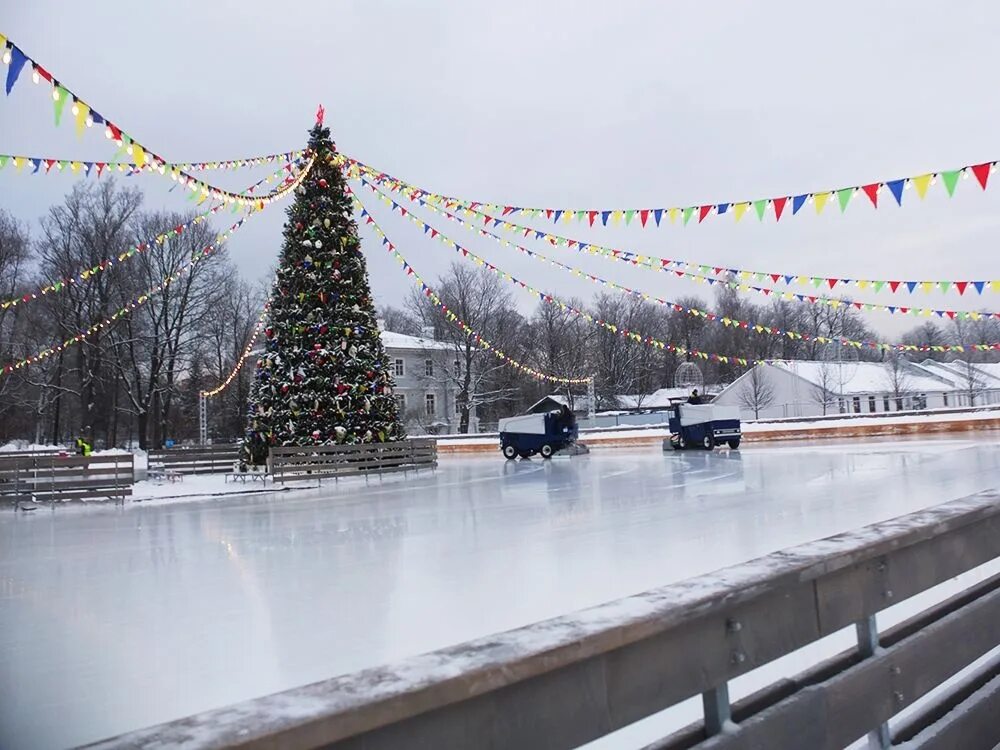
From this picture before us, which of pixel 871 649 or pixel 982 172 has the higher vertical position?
pixel 982 172

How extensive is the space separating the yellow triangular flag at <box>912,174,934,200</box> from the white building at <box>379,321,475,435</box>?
44022 mm

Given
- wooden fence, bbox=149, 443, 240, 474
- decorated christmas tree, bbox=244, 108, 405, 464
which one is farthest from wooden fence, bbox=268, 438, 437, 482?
wooden fence, bbox=149, 443, 240, 474

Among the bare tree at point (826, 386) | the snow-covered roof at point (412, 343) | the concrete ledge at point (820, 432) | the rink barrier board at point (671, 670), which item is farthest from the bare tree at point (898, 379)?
the rink barrier board at point (671, 670)

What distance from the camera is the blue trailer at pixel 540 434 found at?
87.9 feet

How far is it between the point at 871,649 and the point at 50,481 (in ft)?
53.7

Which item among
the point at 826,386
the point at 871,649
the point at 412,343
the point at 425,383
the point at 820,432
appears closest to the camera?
the point at 871,649

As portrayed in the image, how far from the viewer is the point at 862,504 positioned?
33.4 feet

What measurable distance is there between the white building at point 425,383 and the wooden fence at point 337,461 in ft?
113

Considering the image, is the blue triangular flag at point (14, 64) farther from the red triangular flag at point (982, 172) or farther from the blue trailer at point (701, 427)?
the blue trailer at point (701, 427)

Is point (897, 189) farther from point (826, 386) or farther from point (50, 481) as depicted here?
point (826, 386)

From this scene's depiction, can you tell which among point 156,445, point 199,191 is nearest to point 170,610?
point 199,191

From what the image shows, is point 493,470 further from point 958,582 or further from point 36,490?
point 958,582

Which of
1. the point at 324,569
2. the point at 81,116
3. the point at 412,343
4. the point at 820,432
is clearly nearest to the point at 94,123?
the point at 81,116

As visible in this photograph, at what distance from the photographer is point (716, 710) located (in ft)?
6.68
